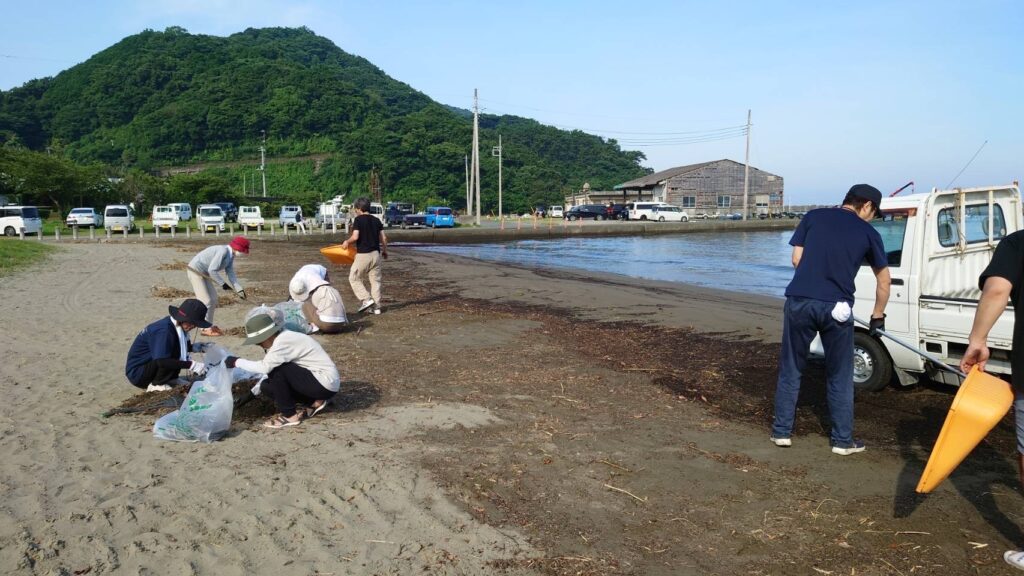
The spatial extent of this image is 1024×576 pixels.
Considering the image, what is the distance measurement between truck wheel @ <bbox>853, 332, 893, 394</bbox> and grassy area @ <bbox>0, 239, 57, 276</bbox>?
1688 centimetres

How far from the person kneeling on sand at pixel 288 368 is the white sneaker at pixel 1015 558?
4.41 meters

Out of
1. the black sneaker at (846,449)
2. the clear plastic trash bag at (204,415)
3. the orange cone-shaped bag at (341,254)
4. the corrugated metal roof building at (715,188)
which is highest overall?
the corrugated metal roof building at (715,188)

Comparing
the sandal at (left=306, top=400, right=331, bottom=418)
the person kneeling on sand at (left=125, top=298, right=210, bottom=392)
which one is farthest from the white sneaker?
the person kneeling on sand at (left=125, top=298, right=210, bottom=392)

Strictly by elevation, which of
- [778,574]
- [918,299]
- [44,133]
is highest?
[44,133]

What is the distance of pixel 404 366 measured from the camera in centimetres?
784

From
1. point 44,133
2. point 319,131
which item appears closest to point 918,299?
point 319,131

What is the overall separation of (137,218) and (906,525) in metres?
63.1

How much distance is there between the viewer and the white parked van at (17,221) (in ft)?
116

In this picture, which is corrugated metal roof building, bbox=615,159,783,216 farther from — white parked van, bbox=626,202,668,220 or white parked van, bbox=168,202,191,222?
white parked van, bbox=168,202,191,222

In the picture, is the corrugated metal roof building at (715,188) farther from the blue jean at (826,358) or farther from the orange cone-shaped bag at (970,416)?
the orange cone-shaped bag at (970,416)

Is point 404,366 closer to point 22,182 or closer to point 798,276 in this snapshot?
point 798,276

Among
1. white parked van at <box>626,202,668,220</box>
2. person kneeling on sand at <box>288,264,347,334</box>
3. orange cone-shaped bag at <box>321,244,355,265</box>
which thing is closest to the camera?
person kneeling on sand at <box>288,264,347,334</box>

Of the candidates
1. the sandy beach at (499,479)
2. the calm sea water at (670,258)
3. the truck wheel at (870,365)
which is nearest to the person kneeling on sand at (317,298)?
the sandy beach at (499,479)

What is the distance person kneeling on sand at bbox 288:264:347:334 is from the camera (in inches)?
364
